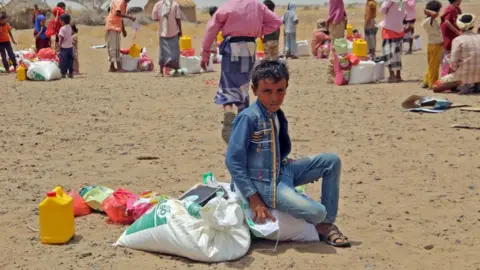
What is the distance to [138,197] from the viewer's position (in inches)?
186

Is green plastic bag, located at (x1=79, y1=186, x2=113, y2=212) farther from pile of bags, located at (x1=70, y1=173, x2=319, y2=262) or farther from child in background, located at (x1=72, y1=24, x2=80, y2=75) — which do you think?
child in background, located at (x1=72, y1=24, x2=80, y2=75)

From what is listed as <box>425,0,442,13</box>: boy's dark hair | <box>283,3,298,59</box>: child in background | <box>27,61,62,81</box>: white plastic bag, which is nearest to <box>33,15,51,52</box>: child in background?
<box>27,61,62,81</box>: white plastic bag

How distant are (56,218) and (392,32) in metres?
8.64

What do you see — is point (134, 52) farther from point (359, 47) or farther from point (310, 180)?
point (310, 180)

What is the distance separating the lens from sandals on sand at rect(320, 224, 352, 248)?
418 cm

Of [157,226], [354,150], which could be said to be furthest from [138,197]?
[354,150]

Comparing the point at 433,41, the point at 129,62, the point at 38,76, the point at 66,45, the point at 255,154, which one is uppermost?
the point at 433,41

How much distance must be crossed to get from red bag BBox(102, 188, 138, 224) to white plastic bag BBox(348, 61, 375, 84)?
25.7 feet

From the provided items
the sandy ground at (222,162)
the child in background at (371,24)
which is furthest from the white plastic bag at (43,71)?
the child in background at (371,24)

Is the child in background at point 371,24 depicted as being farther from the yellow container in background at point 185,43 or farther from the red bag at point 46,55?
the red bag at point 46,55

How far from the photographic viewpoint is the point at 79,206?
4848mm

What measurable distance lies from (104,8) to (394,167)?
40858mm

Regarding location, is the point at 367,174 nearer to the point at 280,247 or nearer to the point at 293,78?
the point at 280,247

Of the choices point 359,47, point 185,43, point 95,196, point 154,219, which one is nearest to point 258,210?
point 154,219
